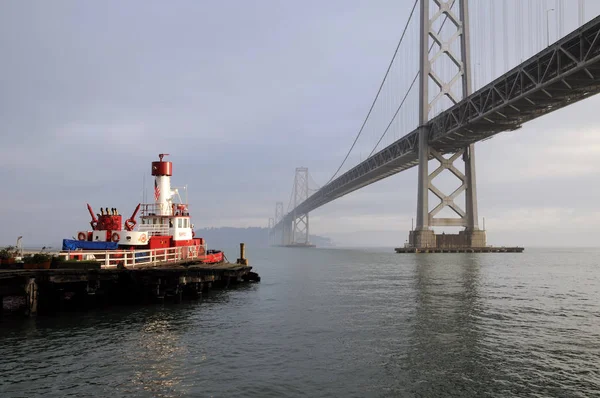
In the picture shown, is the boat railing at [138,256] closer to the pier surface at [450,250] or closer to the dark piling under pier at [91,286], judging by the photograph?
the dark piling under pier at [91,286]

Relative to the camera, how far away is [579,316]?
21.8 meters

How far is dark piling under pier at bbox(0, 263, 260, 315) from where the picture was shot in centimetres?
1978

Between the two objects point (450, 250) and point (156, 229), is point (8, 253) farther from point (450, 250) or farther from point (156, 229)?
point (450, 250)

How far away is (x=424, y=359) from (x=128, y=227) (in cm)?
2164

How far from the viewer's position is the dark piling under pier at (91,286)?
64.9 ft

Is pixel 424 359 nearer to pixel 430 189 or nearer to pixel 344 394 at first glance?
pixel 344 394

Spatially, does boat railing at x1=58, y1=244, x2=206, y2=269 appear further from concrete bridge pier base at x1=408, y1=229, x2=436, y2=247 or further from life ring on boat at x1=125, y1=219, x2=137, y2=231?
concrete bridge pier base at x1=408, y1=229, x2=436, y2=247

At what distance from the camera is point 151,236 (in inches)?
1156

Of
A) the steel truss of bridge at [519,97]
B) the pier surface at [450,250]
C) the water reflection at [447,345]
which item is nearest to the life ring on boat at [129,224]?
the water reflection at [447,345]

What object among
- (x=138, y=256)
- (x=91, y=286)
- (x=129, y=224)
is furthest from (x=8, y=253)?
(x=129, y=224)

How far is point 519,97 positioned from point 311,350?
55.3 m

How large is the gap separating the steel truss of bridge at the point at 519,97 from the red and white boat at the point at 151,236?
4368 cm

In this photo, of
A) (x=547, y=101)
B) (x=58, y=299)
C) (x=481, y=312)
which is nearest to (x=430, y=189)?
(x=547, y=101)

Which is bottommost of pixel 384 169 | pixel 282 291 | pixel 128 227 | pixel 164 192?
pixel 282 291
